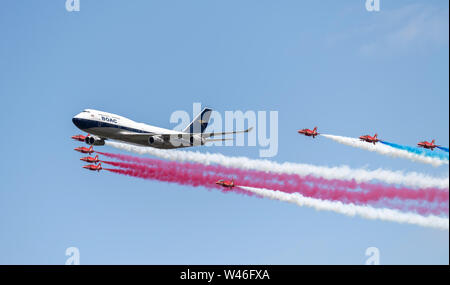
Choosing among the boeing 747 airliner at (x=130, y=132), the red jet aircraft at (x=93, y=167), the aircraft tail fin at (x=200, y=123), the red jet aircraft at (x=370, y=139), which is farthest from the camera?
the aircraft tail fin at (x=200, y=123)

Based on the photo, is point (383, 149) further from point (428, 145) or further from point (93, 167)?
point (93, 167)

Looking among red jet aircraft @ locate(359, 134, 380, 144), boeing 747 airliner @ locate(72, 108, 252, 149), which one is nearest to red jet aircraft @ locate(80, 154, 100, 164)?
boeing 747 airliner @ locate(72, 108, 252, 149)

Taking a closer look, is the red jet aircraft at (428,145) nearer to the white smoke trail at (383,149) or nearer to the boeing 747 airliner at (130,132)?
the white smoke trail at (383,149)

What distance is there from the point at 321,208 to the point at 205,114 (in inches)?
1087

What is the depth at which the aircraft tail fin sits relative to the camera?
159m

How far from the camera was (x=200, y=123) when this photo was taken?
15925cm

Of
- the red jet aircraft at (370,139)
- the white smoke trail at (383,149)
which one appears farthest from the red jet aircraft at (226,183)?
the red jet aircraft at (370,139)

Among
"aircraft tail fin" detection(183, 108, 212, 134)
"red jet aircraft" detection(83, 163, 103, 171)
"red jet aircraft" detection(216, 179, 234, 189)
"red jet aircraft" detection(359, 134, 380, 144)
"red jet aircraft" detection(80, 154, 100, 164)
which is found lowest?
"red jet aircraft" detection(216, 179, 234, 189)

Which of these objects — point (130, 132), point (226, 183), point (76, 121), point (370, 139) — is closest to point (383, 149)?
point (370, 139)

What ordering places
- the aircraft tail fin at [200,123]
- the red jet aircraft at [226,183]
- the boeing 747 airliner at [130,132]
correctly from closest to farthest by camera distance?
the red jet aircraft at [226,183], the boeing 747 airliner at [130,132], the aircraft tail fin at [200,123]

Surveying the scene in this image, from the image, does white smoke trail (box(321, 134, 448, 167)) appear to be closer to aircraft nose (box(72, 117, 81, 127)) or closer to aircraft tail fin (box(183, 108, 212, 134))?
aircraft tail fin (box(183, 108, 212, 134))

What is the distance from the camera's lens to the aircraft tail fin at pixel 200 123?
15875 centimetres


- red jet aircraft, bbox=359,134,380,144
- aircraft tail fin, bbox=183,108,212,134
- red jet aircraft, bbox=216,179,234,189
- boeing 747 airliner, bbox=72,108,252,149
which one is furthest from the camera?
aircraft tail fin, bbox=183,108,212,134
